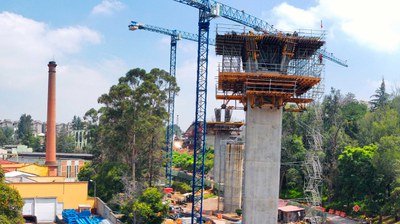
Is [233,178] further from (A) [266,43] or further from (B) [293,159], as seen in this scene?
(A) [266,43]

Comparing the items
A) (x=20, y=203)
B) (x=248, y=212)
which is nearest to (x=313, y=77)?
(x=248, y=212)

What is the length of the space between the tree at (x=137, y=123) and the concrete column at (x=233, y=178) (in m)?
8.71

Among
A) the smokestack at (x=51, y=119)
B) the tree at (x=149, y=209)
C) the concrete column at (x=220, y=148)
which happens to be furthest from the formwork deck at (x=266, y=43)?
the smokestack at (x=51, y=119)

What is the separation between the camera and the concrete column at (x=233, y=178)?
49.5 metres

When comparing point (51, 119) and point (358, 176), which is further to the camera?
point (51, 119)

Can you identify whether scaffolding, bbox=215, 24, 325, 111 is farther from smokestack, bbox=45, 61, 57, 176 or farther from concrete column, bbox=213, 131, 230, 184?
smokestack, bbox=45, 61, 57, 176

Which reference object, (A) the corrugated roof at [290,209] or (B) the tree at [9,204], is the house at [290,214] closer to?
(A) the corrugated roof at [290,209]

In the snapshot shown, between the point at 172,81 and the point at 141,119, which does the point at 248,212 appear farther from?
the point at 172,81

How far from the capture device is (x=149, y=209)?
36.4 meters

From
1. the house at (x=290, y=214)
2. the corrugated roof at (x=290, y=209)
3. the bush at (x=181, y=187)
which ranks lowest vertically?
the bush at (x=181, y=187)

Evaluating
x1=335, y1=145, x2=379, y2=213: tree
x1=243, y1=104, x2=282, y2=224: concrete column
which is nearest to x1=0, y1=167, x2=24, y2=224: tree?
x1=243, y1=104, x2=282, y2=224: concrete column

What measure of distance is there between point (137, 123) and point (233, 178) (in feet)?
42.2

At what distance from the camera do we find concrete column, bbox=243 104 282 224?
82.0ft

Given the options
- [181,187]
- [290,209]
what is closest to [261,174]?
[290,209]
